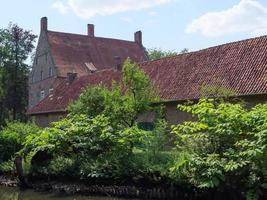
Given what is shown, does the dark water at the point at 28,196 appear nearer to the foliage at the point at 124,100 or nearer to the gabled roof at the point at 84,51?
the foliage at the point at 124,100

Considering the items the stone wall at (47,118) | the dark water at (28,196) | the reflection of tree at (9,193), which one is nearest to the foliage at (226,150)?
the dark water at (28,196)

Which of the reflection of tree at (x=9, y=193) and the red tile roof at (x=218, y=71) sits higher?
the red tile roof at (x=218, y=71)

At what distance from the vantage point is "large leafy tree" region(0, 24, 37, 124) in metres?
60.7

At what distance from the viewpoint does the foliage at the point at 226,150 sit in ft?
42.9

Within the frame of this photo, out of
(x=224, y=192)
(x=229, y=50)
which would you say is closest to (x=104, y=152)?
(x=224, y=192)

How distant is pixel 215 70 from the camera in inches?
1079

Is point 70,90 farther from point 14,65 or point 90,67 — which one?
point 14,65

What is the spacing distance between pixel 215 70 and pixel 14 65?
128ft

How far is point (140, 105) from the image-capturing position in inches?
876

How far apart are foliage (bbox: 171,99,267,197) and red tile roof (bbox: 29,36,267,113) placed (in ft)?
30.0

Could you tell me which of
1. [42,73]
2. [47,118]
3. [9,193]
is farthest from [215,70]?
[42,73]

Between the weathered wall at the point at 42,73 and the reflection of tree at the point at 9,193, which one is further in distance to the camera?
the weathered wall at the point at 42,73

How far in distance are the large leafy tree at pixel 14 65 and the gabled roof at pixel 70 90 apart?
759 inches

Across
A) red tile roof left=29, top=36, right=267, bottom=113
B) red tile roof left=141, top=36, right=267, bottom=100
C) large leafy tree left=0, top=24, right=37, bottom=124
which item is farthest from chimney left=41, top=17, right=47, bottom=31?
red tile roof left=141, top=36, right=267, bottom=100
